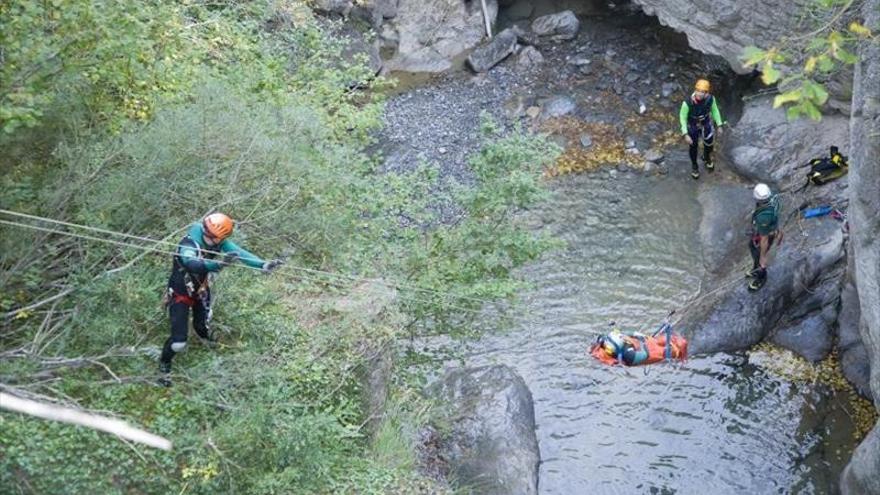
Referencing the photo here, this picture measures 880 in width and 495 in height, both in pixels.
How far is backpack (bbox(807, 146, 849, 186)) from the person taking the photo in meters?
13.5

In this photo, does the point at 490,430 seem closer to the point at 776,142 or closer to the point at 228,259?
the point at 228,259

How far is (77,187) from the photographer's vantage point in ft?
28.7

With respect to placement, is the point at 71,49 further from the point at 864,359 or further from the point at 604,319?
the point at 864,359

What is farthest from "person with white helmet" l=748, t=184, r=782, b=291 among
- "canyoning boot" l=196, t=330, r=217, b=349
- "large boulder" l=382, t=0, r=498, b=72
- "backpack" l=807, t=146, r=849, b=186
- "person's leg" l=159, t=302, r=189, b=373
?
"large boulder" l=382, t=0, r=498, b=72

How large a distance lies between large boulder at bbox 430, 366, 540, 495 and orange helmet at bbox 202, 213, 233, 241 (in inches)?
164

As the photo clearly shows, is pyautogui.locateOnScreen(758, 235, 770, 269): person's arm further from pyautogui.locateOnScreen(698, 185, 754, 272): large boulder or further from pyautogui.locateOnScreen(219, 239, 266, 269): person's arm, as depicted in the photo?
pyautogui.locateOnScreen(219, 239, 266, 269): person's arm

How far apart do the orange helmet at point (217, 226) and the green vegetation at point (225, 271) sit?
94 cm

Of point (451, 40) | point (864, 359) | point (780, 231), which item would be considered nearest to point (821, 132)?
point (780, 231)

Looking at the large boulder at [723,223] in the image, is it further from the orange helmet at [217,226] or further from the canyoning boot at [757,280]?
the orange helmet at [217,226]

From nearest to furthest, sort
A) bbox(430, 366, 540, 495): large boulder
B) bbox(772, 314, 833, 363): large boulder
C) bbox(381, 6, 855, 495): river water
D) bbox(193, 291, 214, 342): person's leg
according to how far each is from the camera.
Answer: bbox(193, 291, 214, 342): person's leg < bbox(430, 366, 540, 495): large boulder < bbox(381, 6, 855, 495): river water < bbox(772, 314, 833, 363): large boulder

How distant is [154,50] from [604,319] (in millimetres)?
7052

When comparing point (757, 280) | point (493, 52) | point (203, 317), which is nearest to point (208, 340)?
point (203, 317)

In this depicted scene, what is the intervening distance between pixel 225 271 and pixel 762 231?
23.2 ft

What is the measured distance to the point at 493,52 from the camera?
61.0ft
